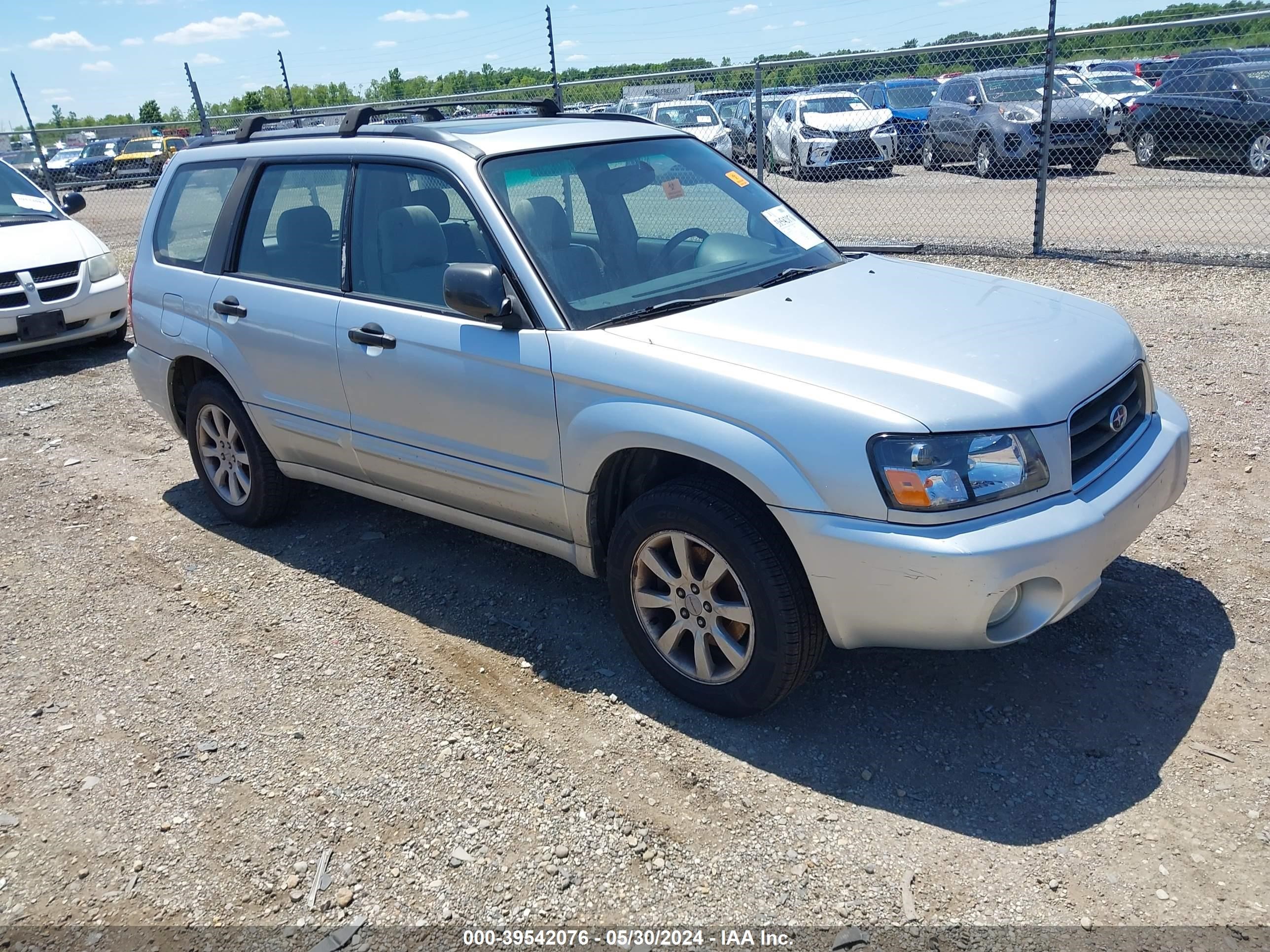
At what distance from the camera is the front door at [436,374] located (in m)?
3.65

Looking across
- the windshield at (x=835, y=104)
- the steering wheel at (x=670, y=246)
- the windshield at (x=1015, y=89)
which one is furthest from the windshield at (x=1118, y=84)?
the steering wheel at (x=670, y=246)

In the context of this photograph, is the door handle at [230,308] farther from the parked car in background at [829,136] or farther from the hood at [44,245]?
the parked car in background at [829,136]

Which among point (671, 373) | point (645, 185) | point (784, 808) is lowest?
point (784, 808)

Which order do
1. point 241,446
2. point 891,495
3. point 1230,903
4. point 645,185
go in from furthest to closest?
point 241,446, point 645,185, point 891,495, point 1230,903

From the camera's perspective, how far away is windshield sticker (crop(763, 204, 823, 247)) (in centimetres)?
434

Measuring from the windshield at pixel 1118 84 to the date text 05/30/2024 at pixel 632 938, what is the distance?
61.6 feet

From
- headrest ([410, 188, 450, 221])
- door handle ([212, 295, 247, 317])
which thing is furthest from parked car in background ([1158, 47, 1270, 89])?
door handle ([212, 295, 247, 317])

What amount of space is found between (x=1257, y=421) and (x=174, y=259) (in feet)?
18.7

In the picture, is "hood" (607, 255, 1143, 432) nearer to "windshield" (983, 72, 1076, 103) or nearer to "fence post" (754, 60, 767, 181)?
"fence post" (754, 60, 767, 181)

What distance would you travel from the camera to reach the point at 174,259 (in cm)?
517

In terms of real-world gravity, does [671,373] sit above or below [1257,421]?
above

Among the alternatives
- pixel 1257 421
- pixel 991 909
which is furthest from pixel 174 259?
pixel 1257 421

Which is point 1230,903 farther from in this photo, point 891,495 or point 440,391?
point 440,391

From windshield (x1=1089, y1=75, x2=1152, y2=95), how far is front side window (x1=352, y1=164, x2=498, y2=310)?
56.5 ft
